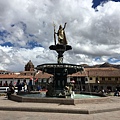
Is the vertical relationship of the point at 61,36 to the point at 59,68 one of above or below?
above

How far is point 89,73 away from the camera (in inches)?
2648

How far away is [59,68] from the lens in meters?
19.6

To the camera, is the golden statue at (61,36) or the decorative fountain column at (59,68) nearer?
the decorative fountain column at (59,68)

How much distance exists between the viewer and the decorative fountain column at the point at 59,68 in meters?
19.0

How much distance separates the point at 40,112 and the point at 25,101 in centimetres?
316

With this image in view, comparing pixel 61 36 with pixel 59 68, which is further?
pixel 61 36

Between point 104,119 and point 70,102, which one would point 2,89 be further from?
point 104,119

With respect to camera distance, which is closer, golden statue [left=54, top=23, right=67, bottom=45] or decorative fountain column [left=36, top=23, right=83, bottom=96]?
decorative fountain column [left=36, top=23, right=83, bottom=96]

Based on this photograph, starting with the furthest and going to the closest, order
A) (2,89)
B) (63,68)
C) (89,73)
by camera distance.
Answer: (89,73)
(2,89)
(63,68)

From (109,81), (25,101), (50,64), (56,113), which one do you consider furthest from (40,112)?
(109,81)

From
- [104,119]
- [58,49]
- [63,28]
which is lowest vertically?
[104,119]

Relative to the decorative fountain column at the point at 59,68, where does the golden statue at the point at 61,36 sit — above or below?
above

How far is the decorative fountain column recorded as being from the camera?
18953 millimetres

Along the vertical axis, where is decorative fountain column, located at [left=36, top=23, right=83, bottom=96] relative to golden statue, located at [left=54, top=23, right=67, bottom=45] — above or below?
below
